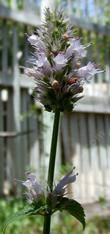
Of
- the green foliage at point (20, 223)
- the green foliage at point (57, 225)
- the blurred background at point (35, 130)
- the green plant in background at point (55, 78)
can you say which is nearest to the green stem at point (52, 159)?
the green plant in background at point (55, 78)

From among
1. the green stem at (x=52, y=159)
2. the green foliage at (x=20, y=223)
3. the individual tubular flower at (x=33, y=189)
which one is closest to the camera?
the green stem at (x=52, y=159)

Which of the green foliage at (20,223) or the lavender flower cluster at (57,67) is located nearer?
the lavender flower cluster at (57,67)

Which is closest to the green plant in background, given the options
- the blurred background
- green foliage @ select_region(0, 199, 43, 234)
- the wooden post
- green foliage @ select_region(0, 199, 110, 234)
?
green foliage @ select_region(0, 199, 43, 234)

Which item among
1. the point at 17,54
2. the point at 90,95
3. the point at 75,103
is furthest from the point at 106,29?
the point at 75,103

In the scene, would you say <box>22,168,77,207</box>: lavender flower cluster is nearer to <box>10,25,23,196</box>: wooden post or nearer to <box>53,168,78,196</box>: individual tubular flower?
<box>53,168,78,196</box>: individual tubular flower

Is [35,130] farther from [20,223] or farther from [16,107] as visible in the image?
[20,223]

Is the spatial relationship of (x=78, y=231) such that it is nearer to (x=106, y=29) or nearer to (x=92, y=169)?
(x=92, y=169)

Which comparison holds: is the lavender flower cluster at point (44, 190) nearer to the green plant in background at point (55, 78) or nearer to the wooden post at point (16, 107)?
the green plant in background at point (55, 78)
